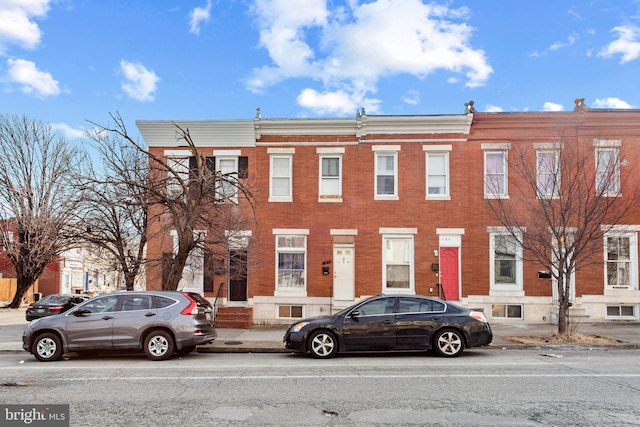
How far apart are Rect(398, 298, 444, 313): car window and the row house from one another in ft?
21.4

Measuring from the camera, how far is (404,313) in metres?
11.7

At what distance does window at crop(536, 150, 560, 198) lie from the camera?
46.9ft

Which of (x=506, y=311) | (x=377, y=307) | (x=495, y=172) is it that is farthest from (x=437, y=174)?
(x=377, y=307)

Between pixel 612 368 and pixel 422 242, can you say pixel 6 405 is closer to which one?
pixel 612 368

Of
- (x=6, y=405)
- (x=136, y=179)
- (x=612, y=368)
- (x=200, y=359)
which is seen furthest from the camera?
(x=136, y=179)

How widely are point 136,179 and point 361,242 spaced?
7936 mm

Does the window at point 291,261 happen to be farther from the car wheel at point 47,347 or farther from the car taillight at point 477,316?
the car wheel at point 47,347

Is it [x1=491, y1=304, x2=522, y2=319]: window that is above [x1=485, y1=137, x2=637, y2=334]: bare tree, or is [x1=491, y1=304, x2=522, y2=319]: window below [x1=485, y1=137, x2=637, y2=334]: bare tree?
below

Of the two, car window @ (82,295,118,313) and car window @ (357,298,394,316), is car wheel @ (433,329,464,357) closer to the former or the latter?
car window @ (357,298,394,316)

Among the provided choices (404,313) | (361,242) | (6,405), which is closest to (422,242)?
(361,242)

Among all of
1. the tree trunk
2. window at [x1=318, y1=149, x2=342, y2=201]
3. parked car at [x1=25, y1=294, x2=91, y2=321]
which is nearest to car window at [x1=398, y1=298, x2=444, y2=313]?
window at [x1=318, y1=149, x2=342, y2=201]

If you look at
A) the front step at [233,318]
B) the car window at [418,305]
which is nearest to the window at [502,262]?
the car window at [418,305]

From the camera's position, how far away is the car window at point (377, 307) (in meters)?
11.8

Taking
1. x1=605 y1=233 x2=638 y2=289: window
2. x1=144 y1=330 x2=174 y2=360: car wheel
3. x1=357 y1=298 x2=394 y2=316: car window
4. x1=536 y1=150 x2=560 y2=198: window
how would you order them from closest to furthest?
x1=144 y1=330 x2=174 y2=360: car wheel
x1=357 y1=298 x2=394 y2=316: car window
x1=536 y1=150 x2=560 y2=198: window
x1=605 y1=233 x2=638 y2=289: window
